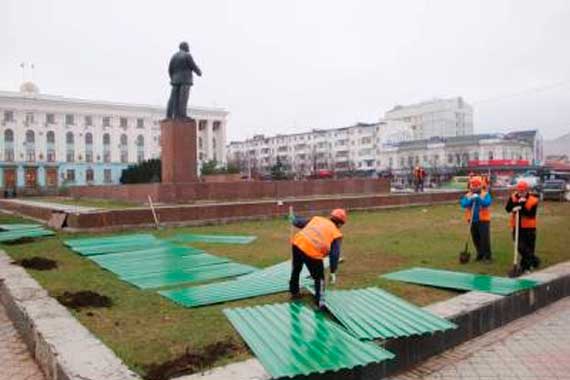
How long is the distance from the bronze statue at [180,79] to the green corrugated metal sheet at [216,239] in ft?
25.1

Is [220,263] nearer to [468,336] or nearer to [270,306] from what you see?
[270,306]

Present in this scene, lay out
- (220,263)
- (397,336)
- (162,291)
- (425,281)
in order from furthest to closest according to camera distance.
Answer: (220,263), (425,281), (162,291), (397,336)

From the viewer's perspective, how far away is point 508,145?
80.7m

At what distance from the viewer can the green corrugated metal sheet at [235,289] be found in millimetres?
6312

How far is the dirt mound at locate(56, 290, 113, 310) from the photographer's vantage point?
19.9 ft

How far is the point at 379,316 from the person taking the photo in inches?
→ 216

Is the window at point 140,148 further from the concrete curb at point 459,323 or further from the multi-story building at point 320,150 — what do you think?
the concrete curb at point 459,323

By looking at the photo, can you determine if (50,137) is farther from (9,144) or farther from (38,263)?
(38,263)

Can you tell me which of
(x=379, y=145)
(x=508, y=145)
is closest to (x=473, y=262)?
(x=508, y=145)

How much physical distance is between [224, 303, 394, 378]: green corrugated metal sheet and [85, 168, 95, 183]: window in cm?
7687

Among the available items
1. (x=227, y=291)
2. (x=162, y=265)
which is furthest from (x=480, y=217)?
(x=162, y=265)

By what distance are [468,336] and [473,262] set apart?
11.2 feet

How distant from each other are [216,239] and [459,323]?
746cm

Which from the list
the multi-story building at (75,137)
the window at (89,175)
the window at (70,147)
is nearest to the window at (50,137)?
the multi-story building at (75,137)
